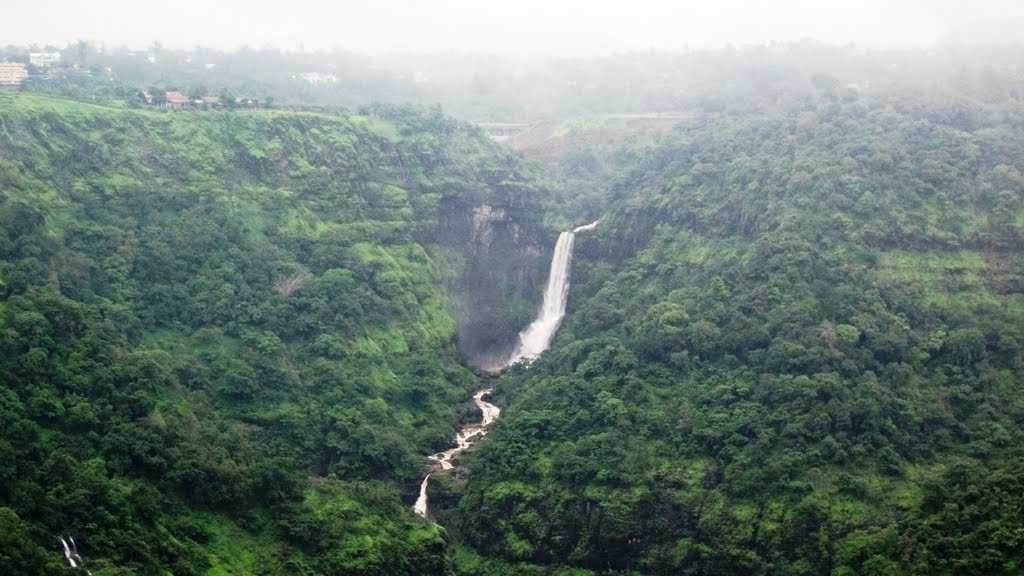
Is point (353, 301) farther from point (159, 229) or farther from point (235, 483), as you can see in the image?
point (235, 483)

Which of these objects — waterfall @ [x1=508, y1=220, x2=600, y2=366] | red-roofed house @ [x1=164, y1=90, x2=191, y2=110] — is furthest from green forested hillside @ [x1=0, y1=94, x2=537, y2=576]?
waterfall @ [x1=508, y1=220, x2=600, y2=366]

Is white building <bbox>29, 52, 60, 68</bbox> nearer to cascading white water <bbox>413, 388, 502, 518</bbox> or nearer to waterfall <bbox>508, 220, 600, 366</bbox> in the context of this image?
waterfall <bbox>508, 220, 600, 366</bbox>

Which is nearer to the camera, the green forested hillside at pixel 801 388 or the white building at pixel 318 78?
the green forested hillside at pixel 801 388

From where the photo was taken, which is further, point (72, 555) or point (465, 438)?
point (465, 438)

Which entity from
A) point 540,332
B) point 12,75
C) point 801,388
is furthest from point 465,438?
point 12,75

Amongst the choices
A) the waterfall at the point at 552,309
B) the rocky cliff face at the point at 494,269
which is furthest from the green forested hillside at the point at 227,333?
the waterfall at the point at 552,309

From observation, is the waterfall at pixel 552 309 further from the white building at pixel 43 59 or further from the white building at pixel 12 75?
the white building at pixel 43 59

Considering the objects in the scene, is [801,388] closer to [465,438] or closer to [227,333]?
[465,438]
